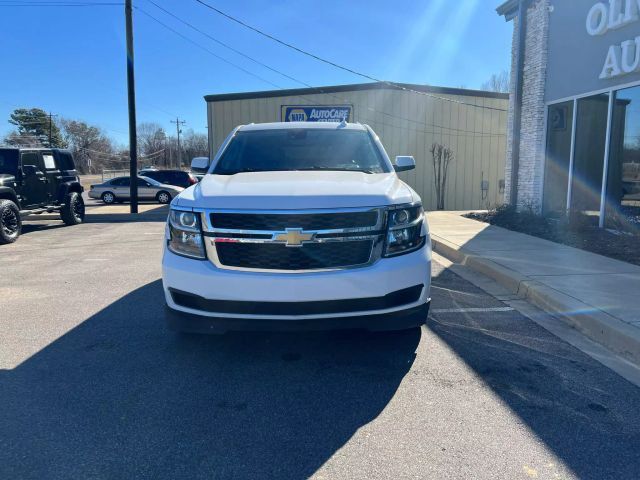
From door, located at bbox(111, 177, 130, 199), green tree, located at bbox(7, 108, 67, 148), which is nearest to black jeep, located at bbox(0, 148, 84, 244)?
door, located at bbox(111, 177, 130, 199)

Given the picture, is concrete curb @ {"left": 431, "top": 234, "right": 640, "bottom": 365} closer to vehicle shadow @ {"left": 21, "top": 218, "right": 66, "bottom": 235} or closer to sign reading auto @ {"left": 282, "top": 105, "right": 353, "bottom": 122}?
vehicle shadow @ {"left": 21, "top": 218, "right": 66, "bottom": 235}

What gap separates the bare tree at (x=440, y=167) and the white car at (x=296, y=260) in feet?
57.1

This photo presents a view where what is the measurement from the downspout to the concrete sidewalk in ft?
13.4

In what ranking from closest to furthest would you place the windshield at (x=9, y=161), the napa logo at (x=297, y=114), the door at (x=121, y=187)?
the windshield at (x=9, y=161), the napa logo at (x=297, y=114), the door at (x=121, y=187)

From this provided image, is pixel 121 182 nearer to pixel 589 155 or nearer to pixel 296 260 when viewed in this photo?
pixel 589 155

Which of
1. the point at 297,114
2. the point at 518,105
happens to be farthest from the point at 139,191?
the point at 518,105

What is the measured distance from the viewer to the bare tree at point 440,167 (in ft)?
66.7

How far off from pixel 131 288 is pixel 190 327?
301 cm

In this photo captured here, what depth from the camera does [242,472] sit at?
244 cm

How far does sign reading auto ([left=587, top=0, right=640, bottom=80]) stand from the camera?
8727 mm

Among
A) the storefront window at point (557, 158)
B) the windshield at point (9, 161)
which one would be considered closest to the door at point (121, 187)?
the windshield at point (9, 161)

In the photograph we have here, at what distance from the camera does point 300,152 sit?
16.5ft

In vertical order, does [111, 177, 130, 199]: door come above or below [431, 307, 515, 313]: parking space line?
above

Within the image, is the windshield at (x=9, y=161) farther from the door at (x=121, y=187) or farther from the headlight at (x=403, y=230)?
the door at (x=121, y=187)
